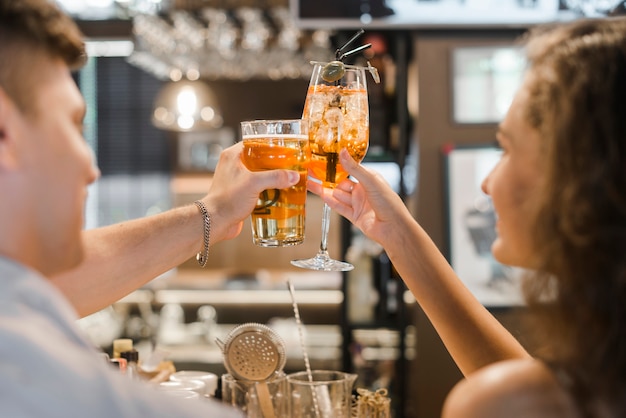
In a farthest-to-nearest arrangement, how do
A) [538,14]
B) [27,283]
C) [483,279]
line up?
1. [483,279]
2. [538,14]
3. [27,283]

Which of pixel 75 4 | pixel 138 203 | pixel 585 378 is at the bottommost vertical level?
pixel 138 203

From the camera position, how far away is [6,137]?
955mm

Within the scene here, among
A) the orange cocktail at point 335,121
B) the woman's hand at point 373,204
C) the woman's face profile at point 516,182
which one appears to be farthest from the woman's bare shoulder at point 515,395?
the orange cocktail at point 335,121

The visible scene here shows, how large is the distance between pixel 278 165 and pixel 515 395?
964 mm

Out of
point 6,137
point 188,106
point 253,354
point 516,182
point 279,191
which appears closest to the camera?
point 6,137

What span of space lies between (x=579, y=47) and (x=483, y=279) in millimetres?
3400

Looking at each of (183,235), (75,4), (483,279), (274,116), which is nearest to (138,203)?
(274,116)

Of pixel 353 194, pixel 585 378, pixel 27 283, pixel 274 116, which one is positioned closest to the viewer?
pixel 27 283

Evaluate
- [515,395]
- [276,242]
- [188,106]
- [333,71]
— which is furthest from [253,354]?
[188,106]

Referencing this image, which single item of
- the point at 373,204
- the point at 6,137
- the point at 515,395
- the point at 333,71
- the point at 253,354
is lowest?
the point at 253,354

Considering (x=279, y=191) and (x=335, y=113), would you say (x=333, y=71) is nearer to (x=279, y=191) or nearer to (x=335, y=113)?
(x=335, y=113)

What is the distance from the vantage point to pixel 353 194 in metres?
1.93

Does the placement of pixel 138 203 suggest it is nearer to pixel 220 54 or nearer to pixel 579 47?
pixel 220 54

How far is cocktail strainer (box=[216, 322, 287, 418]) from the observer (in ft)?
5.74
